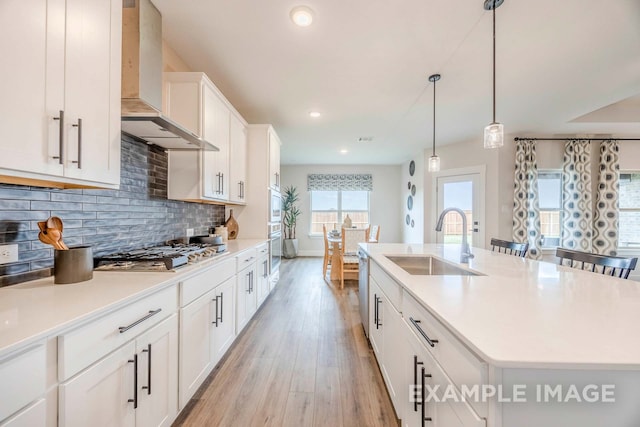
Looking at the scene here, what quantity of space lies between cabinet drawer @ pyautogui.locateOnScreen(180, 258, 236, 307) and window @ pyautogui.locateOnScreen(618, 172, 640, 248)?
641cm

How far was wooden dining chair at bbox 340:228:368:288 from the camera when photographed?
4426mm

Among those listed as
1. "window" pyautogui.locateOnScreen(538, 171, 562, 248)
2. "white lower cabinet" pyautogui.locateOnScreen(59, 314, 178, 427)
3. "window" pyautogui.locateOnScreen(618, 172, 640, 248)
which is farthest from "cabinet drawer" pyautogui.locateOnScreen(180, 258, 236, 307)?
"window" pyautogui.locateOnScreen(618, 172, 640, 248)

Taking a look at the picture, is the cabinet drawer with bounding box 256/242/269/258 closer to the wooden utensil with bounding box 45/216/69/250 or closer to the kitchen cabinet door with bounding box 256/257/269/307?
the kitchen cabinet door with bounding box 256/257/269/307

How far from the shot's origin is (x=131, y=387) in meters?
1.10

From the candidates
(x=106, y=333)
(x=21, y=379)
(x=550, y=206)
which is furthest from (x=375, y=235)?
(x=21, y=379)

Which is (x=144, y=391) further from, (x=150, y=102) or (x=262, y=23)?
(x=262, y=23)

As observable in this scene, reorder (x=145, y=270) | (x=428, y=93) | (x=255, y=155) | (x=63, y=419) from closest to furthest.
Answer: (x=63, y=419) → (x=145, y=270) → (x=428, y=93) → (x=255, y=155)

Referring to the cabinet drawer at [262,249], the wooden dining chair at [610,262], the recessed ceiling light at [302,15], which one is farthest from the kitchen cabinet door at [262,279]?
the wooden dining chair at [610,262]

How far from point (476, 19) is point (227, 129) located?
2.39 metres

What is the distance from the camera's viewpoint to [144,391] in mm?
1178

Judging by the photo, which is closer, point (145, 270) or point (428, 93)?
point (145, 270)

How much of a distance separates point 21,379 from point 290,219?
6434 mm

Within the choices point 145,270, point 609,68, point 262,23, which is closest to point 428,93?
point 609,68

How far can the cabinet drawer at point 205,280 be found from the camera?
1.50 meters
